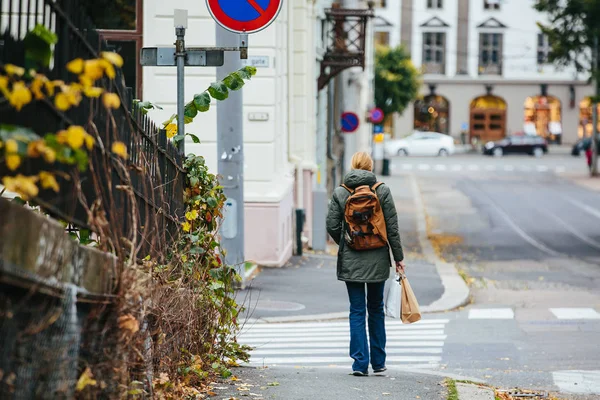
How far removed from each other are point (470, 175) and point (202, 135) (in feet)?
119

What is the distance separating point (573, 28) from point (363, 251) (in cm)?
2235

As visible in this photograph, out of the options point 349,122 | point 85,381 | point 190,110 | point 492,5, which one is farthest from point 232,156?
point 492,5

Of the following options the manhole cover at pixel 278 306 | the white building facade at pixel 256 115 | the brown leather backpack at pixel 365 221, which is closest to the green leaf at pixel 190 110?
the brown leather backpack at pixel 365 221

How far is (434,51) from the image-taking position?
7712 cm

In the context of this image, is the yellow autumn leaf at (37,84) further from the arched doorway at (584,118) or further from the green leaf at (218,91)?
the arched doorway at (584,118)

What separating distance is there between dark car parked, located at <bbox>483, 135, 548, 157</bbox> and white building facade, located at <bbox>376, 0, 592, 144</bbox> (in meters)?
7.82

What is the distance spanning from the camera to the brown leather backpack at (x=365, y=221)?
785 centimetres

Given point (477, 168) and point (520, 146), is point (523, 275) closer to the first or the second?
point (477, 168)

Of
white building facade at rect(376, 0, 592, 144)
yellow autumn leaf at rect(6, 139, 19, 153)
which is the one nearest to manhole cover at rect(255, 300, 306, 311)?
yellow autumn leaf at rect(6, 139, 19, 153)

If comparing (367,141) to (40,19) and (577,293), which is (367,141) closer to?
(577,293)

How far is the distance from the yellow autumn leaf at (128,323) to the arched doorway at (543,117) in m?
74.1

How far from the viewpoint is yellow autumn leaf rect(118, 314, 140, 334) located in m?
4.57

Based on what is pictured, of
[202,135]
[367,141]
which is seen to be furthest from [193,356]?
[367,141]

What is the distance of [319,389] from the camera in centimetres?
717
